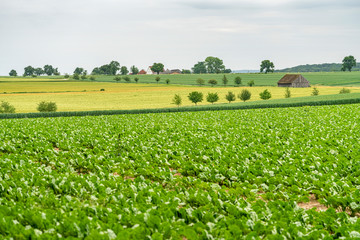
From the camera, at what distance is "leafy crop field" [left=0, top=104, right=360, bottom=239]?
7.39 meters

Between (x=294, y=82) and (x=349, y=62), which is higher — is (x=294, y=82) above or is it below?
below

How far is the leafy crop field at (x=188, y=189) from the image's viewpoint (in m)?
7.39

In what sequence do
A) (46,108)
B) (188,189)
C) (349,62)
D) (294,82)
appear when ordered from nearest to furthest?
(188,189) → (46,108) → (294,82) → (349,62)

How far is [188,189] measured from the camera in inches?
431

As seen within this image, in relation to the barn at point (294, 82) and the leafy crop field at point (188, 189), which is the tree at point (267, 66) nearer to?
the barn at point (294, 82)

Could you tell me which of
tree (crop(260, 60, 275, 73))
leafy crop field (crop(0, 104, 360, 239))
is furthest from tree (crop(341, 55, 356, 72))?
leafy crop field (crop(0, 104, 360, 239))

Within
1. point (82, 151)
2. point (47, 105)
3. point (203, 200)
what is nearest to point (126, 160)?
point (82, 151)

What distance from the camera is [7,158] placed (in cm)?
1489

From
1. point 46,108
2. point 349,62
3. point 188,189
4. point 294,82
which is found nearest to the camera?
point 188,189

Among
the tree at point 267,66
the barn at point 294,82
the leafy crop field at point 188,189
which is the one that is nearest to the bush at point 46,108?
the leafy crop field at point 188,189

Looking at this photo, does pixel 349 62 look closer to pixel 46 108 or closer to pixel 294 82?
pixel 294 82

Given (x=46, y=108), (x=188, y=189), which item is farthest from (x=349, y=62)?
(x=188, y=189)

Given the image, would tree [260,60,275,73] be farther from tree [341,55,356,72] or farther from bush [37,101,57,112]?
bush [37,101,57,112]

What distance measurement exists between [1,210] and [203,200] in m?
4.60
